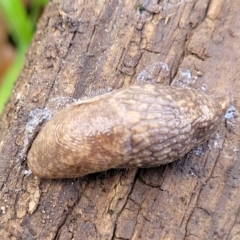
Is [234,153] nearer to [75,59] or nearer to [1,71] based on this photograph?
[75,59]

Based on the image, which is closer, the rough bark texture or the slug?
the slug

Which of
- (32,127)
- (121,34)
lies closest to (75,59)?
(121,34)

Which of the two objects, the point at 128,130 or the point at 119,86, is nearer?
the point at 128,130

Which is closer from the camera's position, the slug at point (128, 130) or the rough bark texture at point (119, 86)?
the slug at point (128, 130)
